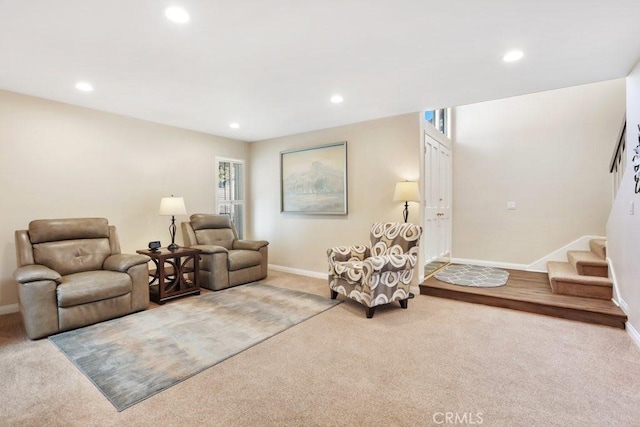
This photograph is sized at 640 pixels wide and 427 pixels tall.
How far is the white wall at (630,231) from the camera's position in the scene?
2551 millimetres

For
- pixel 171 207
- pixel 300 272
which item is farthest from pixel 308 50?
pixel 300 272

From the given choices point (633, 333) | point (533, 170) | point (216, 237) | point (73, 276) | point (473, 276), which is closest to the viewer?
point (633, 333)

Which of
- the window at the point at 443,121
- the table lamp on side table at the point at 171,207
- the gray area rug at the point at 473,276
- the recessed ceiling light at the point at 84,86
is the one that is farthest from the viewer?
the window at the point at 443,121

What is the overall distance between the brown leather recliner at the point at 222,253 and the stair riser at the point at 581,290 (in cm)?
386

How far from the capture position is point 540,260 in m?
4.72

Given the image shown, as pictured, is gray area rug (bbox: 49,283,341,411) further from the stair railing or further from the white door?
the stair railing

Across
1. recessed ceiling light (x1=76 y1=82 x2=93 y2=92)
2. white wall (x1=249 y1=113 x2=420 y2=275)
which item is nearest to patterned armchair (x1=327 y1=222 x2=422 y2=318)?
white wall (x1=249 y1=113 x2=420 y2=275)

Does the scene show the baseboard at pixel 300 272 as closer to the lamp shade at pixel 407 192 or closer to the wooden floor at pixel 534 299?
the wooden floor at pixel 534 299

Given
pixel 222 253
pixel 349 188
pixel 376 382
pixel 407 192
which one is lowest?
pixel 376 382

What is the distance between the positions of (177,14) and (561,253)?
563cm

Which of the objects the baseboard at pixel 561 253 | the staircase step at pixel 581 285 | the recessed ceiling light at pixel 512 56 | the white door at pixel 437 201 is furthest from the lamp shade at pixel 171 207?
Result: the baseboard at pixel 561 253

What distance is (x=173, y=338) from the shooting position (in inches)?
105

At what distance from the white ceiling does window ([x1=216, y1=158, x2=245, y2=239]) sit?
1843 mm

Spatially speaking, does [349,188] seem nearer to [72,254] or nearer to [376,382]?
[376,382]
